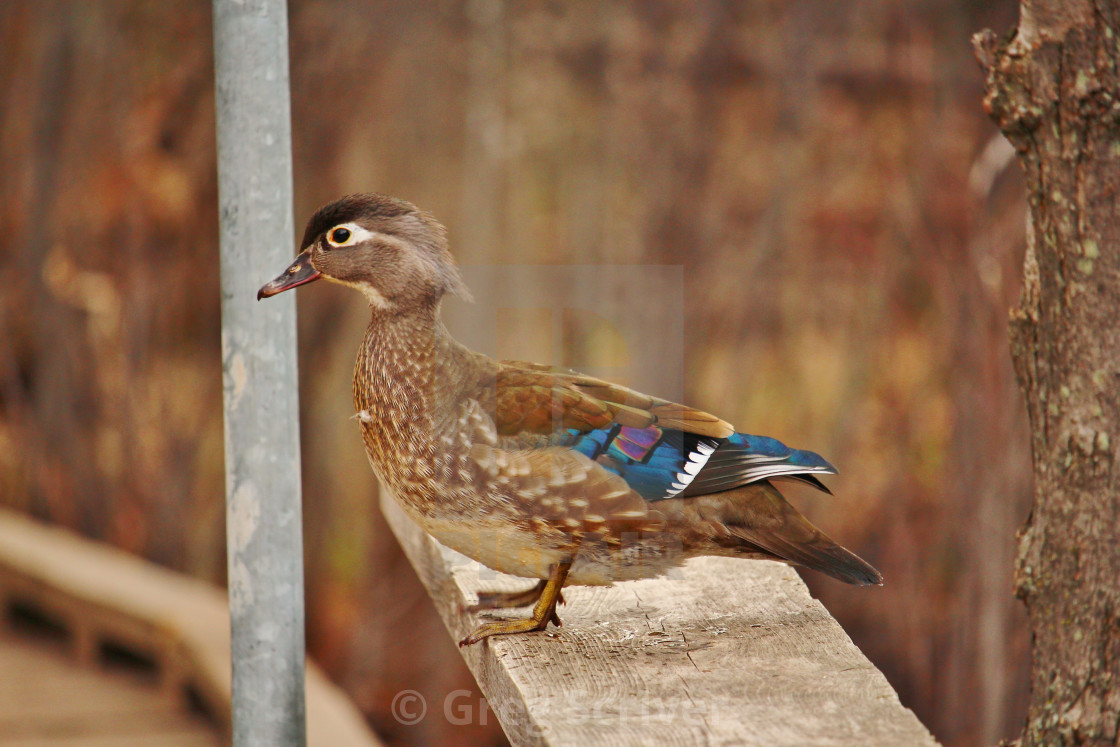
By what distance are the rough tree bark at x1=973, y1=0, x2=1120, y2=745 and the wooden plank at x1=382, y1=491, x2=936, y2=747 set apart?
19 centimetres

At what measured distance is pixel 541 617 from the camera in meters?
1.74

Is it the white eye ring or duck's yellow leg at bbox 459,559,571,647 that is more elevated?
the white eye ring

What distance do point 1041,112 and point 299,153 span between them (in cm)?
307

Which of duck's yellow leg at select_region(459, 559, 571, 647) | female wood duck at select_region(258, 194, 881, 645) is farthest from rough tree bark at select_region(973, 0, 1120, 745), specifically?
duck's yellow leg at select_region(459, 559, 571, 647)

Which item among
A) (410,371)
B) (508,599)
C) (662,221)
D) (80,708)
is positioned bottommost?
(80,708)

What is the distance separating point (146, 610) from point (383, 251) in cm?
224

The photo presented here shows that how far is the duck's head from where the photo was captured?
1.67 m

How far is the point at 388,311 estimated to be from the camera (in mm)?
1770

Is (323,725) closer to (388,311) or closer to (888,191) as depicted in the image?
(388,311)

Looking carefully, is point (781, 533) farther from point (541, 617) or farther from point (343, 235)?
point (343, 235)

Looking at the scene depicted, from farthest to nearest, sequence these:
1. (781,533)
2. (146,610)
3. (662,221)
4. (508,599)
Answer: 1. (662,221)
2. (146,610)
3. (508,599)
4. (781,533)

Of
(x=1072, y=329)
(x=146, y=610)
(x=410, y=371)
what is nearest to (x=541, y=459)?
(x=410, y=371)

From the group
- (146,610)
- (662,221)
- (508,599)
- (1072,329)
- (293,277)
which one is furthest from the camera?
(662,221)

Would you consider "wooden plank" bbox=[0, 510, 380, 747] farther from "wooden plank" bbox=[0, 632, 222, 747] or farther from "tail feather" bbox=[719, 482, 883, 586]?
"tail feather" bbox=[719, 482, 883, 586]
